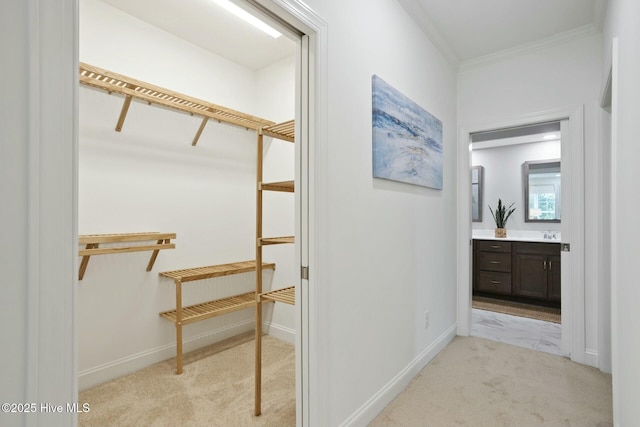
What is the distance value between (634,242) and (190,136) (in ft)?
9.26

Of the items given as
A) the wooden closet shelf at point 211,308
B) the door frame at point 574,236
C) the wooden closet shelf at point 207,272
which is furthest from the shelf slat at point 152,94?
the door frame at point 574,236

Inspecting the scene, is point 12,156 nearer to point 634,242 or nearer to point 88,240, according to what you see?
point 88,240

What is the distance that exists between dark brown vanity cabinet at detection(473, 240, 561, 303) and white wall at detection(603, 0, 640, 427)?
2.75m

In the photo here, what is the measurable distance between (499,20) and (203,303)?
3.27m

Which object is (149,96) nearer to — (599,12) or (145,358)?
(145,358)

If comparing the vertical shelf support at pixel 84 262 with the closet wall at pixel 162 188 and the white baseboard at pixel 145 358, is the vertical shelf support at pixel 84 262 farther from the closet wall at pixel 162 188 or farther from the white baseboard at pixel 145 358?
the white baseboard at pixel 145 358

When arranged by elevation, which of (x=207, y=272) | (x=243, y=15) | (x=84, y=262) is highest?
(x=243, y=15)

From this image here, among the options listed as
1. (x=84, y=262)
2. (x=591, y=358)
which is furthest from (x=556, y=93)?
(x=84, y=262)

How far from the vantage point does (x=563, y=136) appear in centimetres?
277

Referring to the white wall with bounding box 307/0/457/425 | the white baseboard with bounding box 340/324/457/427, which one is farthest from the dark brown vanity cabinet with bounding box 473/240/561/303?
the white wall with bounding box 307/0/457/425

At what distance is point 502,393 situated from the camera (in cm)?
216

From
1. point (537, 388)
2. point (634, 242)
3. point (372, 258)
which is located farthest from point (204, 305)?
point (634, 242)

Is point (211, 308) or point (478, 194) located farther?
point (478, 194)

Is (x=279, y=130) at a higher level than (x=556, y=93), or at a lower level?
lower
